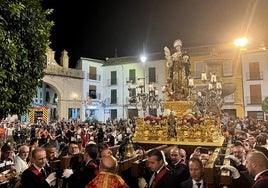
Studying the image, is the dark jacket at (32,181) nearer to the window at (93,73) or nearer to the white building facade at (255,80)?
the white building facade at (255,80)

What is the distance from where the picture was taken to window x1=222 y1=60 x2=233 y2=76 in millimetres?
30594

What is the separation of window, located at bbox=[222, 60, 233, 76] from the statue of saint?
21.8 metres

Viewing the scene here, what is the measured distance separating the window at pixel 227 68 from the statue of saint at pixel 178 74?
21.8 meters

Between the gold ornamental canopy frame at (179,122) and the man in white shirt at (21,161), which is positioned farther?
the gold ornamental canopy frame at (179,122)

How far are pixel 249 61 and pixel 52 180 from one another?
30.3 m

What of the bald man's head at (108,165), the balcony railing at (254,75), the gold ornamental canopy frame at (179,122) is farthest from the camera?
the balcony railing at (254,75)

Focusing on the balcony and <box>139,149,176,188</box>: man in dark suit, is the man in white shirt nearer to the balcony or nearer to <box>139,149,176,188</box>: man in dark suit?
<box>139,149,176,188</box>: man in dark suit

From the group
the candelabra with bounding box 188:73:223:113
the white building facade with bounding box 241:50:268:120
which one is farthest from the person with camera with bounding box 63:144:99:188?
the white building facade with bounding box 241:50:268:120

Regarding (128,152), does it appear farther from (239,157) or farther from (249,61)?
(249,61)

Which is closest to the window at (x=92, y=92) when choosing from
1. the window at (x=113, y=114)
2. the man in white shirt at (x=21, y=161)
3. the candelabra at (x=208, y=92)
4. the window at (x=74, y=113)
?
the window at (x=74, y=113)

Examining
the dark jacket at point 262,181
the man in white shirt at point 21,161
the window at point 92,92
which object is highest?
the window at point 92,92

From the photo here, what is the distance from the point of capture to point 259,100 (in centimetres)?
2878

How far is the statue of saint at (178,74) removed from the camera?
10820 millimetres

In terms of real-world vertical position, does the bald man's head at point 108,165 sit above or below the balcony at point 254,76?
below
